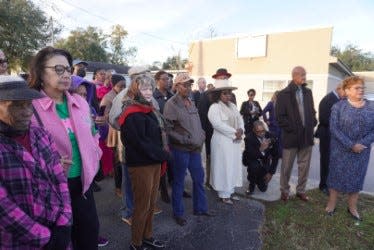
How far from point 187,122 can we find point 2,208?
269 cm

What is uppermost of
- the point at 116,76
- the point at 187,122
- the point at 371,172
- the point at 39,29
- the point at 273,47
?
the point at 39,29

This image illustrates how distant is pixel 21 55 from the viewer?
19.1 m

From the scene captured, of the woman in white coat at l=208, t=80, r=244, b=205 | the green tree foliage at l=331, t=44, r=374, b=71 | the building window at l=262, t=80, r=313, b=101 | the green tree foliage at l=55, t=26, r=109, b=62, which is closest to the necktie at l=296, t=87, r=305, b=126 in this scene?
the woman in white coat at l=208, t=80, r=244, b=205

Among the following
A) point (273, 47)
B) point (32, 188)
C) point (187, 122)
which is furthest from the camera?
point (273, 47)

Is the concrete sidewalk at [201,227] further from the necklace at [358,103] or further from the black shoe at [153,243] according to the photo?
the necklace at [358,103]

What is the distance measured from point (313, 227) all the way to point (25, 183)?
12.6 feet

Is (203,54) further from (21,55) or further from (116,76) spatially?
(116,76)

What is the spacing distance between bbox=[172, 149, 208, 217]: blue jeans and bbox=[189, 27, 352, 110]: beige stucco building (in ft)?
44.6

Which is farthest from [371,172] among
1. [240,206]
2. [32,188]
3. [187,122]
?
[32,188]

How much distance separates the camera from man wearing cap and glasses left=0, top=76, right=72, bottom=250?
65.6 inches

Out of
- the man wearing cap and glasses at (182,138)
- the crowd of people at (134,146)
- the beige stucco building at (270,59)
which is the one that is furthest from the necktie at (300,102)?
the beige stucco building at (270,59)

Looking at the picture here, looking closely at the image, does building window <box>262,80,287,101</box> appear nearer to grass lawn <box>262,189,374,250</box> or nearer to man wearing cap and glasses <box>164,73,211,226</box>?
grass lawn <box>262,189,374,250</box>

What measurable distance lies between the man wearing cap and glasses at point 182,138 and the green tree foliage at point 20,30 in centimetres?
1684

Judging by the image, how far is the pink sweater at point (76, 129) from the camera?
2283mm
